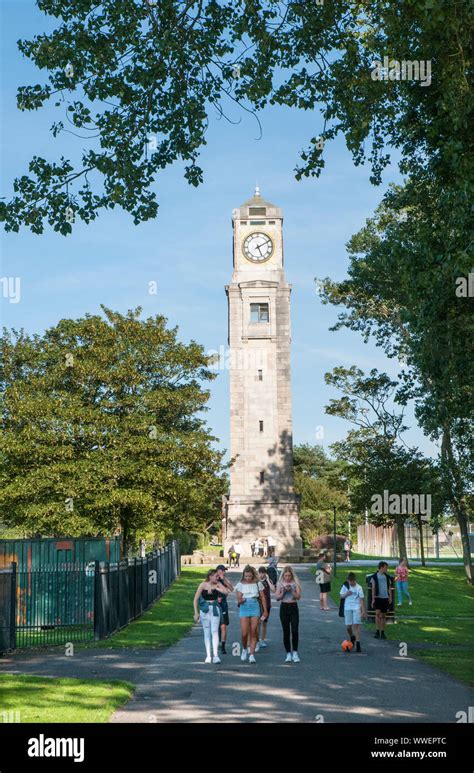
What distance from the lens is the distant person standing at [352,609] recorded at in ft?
62.7

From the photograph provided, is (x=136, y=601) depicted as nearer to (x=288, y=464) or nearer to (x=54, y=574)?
(x=54, y=574)

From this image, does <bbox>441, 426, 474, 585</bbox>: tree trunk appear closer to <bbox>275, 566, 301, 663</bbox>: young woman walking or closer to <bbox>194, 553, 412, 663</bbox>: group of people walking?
<bbox>194, 553, 412, 663</bbox>: group of people walking

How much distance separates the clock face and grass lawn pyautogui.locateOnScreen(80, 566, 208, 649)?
36.5 metres

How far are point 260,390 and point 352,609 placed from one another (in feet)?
162

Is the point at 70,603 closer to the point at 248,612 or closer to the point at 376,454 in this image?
the point at 248,612

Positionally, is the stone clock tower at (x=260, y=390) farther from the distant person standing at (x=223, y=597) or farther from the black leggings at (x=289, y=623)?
the black leggings at (x=289, y=623)

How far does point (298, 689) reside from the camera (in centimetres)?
1378

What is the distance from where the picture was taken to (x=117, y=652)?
1916 centimetres

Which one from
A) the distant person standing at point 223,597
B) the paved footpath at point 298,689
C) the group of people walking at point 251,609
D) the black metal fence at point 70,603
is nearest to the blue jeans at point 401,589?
the black metal fence at point 70,603

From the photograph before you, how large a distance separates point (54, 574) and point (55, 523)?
22.3m

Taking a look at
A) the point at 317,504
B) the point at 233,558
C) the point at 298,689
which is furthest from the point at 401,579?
the point at 317,504

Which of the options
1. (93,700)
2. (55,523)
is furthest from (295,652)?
(55,523)

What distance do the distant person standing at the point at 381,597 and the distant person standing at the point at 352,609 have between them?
2030 millimetres

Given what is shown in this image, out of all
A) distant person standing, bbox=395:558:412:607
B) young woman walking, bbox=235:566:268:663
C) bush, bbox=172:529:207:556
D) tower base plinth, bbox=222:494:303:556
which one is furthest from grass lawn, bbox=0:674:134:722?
tower base plinth, bbox=222:494:303:556
